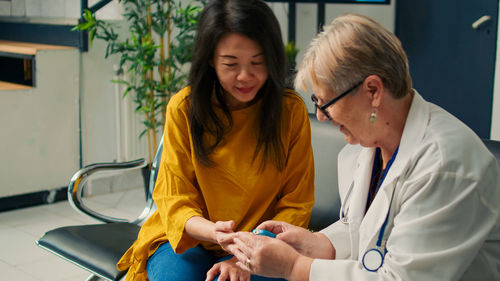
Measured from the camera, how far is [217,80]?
6.19ft

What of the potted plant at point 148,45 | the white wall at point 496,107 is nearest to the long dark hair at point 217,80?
the potted plant at point 148,45

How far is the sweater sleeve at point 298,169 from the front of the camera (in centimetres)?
185

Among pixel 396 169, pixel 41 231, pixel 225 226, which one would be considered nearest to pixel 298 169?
pixel 225 226

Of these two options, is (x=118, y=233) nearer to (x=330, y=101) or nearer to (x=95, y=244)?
(x=95, y=244)

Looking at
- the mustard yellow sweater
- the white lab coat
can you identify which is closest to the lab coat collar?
the white lab coat

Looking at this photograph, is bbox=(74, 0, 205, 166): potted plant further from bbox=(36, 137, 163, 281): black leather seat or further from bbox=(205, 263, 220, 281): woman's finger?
bbox=(205, 263, 220, 281): woman's finger

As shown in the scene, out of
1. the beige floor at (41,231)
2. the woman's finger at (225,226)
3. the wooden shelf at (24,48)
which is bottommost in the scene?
the beige floor at (41,231)

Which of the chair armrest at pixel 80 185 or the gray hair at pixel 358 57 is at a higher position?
the gray hair at pixel 358 57

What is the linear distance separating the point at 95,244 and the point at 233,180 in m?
0.64

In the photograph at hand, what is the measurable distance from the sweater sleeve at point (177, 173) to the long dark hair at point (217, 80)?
1.9 inches

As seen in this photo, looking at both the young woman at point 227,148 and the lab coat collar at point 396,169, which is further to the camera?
the young woman at point 227,148

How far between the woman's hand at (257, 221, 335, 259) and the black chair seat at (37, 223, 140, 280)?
62 centimetres

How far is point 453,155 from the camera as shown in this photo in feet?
3.92

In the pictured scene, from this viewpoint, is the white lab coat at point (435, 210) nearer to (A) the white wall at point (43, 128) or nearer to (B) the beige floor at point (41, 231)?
(B) the beige floor at point (41, 231)
